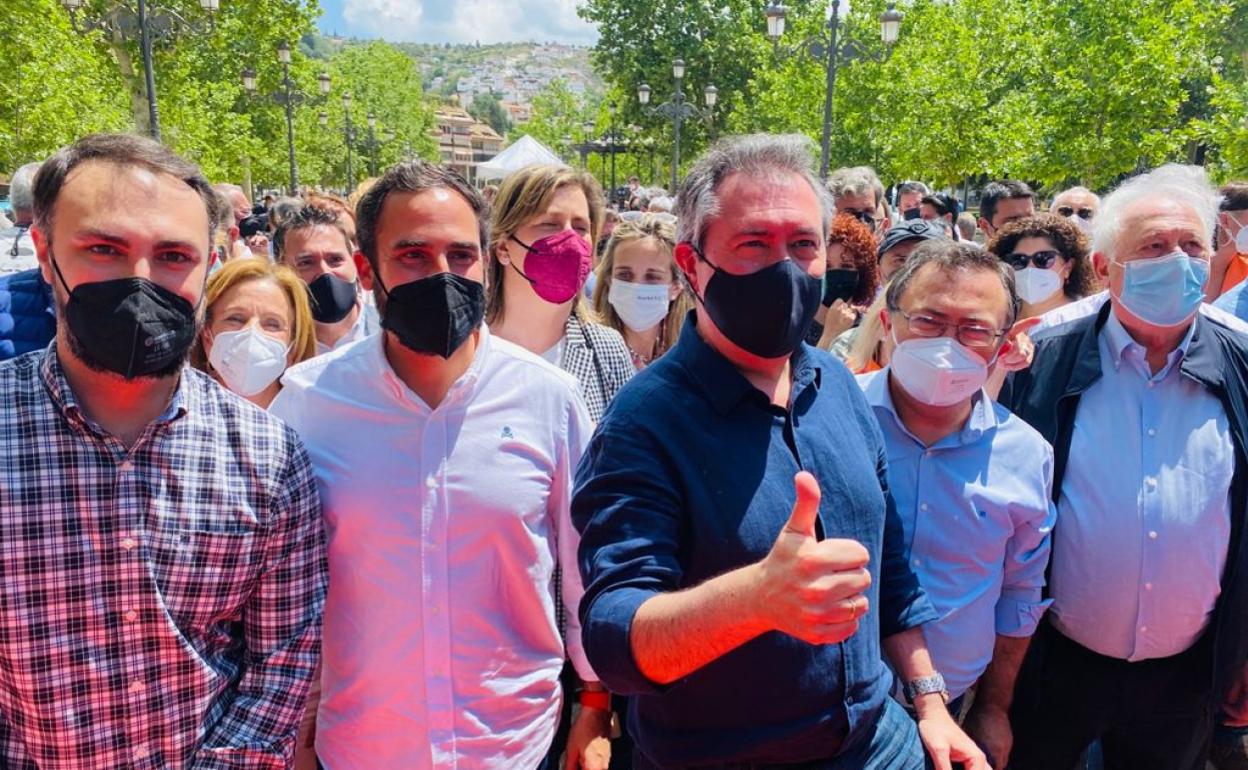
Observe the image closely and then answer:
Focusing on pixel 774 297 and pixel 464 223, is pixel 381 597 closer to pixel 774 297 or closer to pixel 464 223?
pixel 464 223

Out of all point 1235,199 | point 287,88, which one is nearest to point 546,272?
point 1235,199

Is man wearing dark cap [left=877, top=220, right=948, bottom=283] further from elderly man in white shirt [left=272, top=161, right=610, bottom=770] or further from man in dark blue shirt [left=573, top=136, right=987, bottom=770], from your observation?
elderly man in white shirt [left=272, top=161, right=610, bottom=770]

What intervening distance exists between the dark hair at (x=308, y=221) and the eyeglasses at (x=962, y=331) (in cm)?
267

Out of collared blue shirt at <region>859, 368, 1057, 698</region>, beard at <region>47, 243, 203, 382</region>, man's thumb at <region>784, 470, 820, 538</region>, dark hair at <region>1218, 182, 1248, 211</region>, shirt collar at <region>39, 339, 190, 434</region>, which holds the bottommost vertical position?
collared blue shirt at <region>859, 368, 1057, 698</region>

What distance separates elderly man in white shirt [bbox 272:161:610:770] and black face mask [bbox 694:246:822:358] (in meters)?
0.58

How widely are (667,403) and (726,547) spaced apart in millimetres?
317

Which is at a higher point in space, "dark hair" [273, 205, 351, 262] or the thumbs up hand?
"dark hair" [273, 205, 351, 262]

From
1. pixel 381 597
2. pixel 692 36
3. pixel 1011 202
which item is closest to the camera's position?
pixel 381 597

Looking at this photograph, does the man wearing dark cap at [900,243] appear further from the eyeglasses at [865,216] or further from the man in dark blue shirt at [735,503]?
the man in dark blue shirt at [735,503]

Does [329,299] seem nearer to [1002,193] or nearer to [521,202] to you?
[521,202]

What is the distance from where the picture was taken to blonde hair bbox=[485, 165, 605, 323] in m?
3.24

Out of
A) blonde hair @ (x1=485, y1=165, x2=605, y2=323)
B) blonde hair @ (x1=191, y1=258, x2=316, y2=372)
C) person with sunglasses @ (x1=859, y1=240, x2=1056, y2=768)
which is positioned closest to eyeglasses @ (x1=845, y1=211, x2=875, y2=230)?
blonde hair @ (x1=485, y1=165, x2=605, y2=323)

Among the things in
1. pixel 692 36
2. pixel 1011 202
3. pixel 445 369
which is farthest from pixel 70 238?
pixel 692 36

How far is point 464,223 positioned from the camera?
2203 mm
